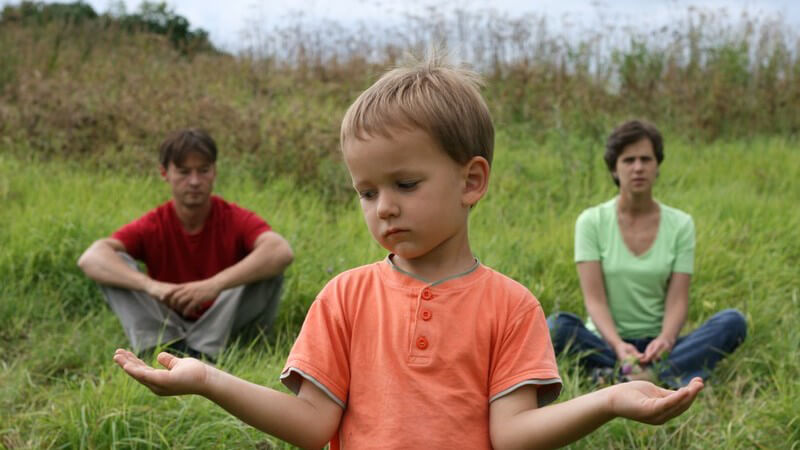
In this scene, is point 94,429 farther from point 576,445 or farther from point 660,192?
point 660,192

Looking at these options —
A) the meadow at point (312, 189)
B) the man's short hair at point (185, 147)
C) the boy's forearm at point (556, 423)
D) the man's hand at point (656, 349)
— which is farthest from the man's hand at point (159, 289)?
the boy's forearm at point (556, 423)

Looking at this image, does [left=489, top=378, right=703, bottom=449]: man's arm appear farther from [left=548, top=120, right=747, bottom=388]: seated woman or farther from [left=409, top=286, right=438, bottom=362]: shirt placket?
[left=548, top=120, right=747, bottom=388]: seated woman

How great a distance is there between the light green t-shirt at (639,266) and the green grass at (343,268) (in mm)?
307

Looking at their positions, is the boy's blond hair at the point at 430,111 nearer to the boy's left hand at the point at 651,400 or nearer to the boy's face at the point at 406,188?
the boy's face at the point at 406,188

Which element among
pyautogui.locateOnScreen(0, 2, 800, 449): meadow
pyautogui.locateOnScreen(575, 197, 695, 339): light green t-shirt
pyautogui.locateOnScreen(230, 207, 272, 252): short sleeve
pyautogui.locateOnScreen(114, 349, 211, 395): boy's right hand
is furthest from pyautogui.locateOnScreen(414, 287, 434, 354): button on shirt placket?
pyautogui.locateOnScreen(230, 207, 272, 252): short sleeve

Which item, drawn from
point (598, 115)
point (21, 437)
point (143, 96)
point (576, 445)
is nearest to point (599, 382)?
point (576, 445)

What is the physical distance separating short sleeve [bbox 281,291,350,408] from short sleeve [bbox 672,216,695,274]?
272cm

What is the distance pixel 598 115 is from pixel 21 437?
5.85 m

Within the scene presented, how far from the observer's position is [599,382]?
370cm

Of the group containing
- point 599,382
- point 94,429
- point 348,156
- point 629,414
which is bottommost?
point 599,382

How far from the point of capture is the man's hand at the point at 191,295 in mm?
4234

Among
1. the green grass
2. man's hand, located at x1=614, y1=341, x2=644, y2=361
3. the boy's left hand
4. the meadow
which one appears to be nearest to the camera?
the boy's left hand

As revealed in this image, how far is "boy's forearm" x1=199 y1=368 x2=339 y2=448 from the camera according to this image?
1678 millimetres

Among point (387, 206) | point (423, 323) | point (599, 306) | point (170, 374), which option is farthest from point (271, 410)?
point (599, 306)
